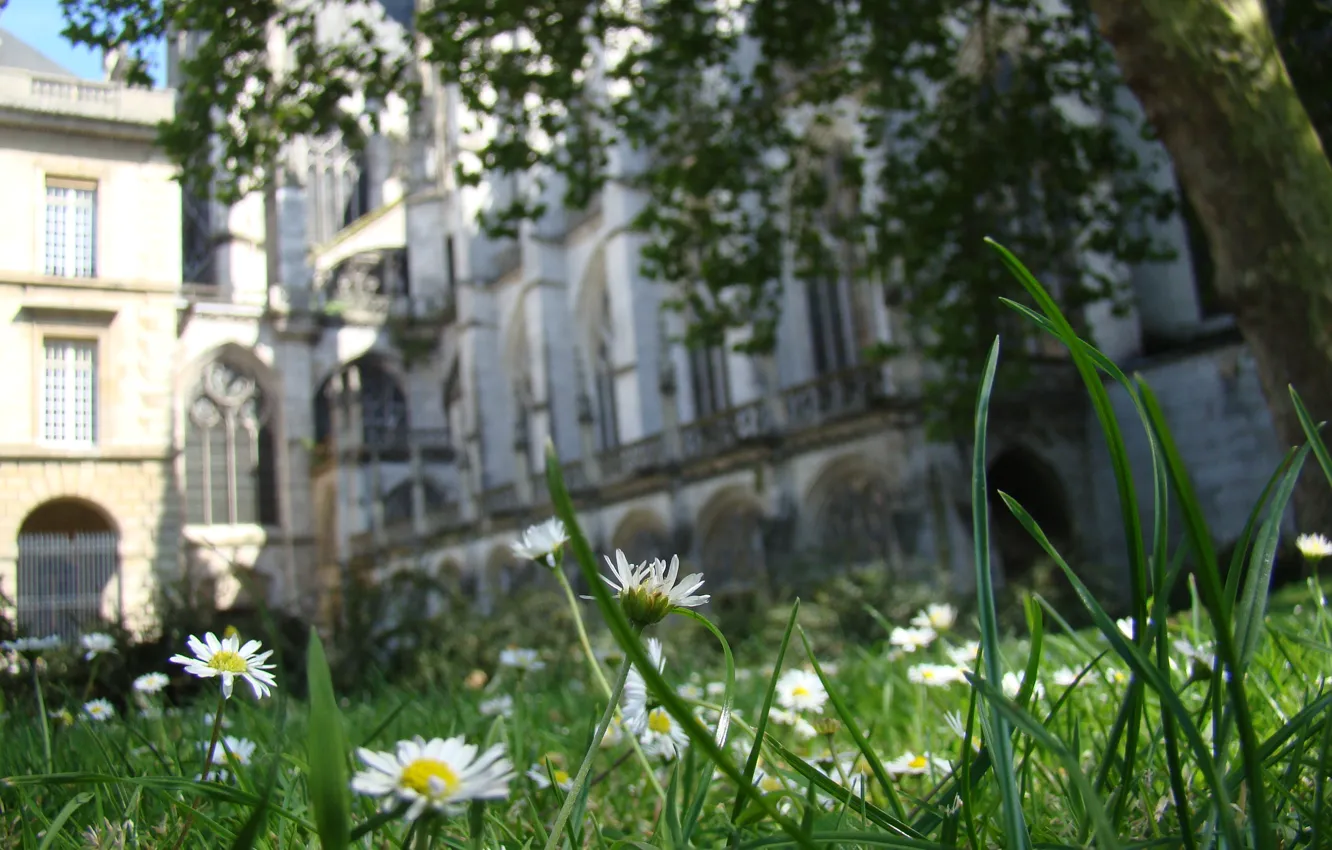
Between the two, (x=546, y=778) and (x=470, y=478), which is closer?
(x=546, y=778)

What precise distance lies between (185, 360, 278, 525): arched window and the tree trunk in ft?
90.0

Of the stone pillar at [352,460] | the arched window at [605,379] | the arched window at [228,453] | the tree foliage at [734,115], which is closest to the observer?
the tree foliage at [734,115]

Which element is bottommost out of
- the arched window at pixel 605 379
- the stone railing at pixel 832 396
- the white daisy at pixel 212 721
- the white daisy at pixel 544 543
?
the white daisy at pixel 212 721

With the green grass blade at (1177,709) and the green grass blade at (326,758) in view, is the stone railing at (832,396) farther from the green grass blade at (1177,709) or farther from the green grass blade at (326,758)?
the green grass blade at (326,758)

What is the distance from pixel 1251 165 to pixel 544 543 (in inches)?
169

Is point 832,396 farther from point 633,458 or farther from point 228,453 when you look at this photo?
point 228,453

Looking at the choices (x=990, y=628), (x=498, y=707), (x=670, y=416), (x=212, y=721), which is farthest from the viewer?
(x=670, y=416)

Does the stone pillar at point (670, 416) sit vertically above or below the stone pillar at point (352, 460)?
below

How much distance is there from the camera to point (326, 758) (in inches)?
25.6

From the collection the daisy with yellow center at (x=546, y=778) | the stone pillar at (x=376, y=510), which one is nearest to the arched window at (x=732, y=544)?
the stone pillar at (x=376, y=510)

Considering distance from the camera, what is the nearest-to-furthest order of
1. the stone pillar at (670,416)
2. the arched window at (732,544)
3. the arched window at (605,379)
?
the arched window at (732,544)
the stone pillar at (670,416)
the arched window at (605,379)

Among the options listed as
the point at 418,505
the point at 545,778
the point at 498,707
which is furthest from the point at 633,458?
the point at 545,778

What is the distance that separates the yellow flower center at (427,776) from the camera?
0.70m

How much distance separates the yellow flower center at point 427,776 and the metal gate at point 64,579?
5356mm
